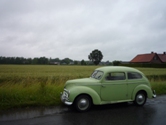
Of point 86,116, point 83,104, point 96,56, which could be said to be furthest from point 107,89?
point 96,56

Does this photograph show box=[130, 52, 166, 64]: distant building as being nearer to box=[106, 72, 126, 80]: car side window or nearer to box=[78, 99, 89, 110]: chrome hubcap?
box=[106, 72, 126, 80]: car side window

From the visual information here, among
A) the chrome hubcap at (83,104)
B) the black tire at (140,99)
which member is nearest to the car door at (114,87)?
the black tire at (140,99)

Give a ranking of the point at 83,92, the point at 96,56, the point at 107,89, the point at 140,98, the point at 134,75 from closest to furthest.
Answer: the point at 83,92 → the point at 107,89 → the point at 140,98 → the point at 134,75 → the point at 96,56

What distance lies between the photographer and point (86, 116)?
4.95 m

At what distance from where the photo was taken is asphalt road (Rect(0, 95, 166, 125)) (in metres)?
4.39

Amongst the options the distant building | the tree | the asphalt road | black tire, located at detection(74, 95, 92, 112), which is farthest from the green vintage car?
the tree

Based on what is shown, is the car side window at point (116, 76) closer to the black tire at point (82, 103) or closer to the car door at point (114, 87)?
the car door at point (114, 87)

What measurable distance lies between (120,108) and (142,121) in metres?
1.51

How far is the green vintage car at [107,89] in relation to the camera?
550 centimetres

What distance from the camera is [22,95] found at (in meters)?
6.78

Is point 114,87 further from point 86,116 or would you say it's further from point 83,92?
point 86,116

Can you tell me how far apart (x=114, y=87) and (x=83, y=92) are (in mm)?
1407

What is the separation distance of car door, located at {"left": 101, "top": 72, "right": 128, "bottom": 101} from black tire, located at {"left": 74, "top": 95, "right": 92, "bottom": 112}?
0.65 meters

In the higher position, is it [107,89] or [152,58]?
[152,58]
